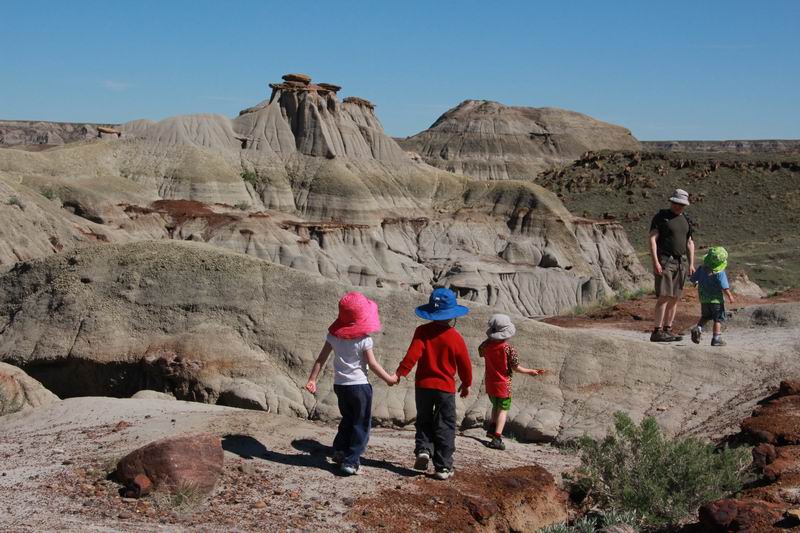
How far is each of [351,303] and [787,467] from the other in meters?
4.09

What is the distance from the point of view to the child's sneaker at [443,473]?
746cm

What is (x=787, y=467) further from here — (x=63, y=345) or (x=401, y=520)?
(x=63, y=345)

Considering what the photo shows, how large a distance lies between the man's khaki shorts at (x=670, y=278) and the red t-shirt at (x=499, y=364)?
3.72 metres

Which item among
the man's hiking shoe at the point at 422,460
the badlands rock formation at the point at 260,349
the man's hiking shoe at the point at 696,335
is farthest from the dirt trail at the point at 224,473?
the man's hiking shoe at the point at 696,335

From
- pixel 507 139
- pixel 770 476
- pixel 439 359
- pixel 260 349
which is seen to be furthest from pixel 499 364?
pixel 507 139

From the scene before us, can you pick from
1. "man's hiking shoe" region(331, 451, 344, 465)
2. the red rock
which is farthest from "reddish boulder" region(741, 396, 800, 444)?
"man's hiking shoe" region(331, 451, 344, 465)

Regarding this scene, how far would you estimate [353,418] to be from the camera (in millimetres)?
7578

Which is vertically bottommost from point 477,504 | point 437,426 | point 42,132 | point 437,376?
point 477,504

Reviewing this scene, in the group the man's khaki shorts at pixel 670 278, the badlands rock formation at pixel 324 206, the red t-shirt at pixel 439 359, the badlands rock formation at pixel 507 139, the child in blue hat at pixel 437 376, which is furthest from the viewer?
the badlands rock formation at pixel 507 139

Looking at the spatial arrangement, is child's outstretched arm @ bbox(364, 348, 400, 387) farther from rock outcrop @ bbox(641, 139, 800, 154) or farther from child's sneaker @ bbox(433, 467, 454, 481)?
rock outcrop @ bbox(641, 139, 800, 154)

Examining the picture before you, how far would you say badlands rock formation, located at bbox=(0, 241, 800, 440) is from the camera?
41.0 ft

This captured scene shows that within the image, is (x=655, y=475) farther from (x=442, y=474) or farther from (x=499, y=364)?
(x=499, y=364)

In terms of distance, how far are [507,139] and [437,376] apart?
409ft

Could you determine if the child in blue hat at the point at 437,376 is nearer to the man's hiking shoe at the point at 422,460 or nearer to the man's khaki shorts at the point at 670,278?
the man's hiking shoe at the point at 422,460
